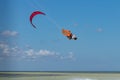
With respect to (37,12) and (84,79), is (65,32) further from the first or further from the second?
(84,79)

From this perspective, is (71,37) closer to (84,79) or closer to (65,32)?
(65,32)

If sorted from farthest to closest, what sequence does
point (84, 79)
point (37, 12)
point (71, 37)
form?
point (84, 79) → point (37, 12) → point (71, 37)

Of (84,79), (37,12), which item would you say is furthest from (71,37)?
(84,79)

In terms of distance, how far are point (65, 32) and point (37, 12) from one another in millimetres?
915

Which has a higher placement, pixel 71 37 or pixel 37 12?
pixel 37 12

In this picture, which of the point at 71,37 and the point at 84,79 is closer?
the point at 71,37

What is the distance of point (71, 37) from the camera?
24.4ft

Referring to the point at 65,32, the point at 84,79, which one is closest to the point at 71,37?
the point at 65,32

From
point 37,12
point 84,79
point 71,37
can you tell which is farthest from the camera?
point 84,79

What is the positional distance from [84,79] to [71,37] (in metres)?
7.04

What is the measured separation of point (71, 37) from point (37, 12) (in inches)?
44.5

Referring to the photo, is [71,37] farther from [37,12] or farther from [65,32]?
[37,12]

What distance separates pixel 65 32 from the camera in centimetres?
758

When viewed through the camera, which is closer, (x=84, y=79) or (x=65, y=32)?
(x=65, y=32)
